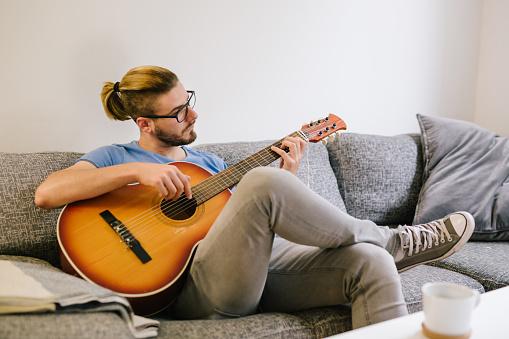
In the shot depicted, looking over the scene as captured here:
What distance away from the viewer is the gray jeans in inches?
42.1

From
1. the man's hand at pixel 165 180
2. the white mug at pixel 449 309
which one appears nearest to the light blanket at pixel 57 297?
the man's hand at pixel 165 180

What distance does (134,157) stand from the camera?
150 centimetres

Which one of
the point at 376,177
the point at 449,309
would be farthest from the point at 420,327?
the point at 376,177

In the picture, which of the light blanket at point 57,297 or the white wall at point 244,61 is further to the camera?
the white wall at point 244,61

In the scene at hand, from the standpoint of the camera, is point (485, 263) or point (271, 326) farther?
point (485, 263)

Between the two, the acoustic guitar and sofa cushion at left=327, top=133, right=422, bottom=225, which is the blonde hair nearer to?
the acoustic guitar

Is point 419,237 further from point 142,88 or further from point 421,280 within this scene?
point 142,88

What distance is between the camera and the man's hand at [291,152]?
153cm

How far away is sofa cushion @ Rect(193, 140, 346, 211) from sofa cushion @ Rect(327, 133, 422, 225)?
70mm

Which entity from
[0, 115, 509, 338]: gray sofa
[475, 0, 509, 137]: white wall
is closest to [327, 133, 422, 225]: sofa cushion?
[0, 115, 509, 338]: gray sofa

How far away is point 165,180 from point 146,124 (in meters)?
0.39

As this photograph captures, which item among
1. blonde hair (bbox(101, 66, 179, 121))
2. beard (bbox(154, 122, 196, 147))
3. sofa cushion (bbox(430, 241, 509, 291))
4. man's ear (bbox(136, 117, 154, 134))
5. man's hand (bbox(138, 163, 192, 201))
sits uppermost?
blonde hair (bbox(101, 66, 179, 121))

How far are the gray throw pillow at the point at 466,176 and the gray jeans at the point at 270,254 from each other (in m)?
0.88

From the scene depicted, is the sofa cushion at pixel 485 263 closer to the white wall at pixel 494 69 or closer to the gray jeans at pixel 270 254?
the gray jeans at pixel 270 254
